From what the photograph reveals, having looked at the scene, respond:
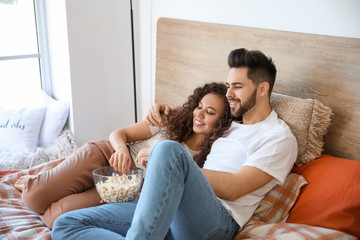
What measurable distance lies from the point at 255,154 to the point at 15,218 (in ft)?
3.72

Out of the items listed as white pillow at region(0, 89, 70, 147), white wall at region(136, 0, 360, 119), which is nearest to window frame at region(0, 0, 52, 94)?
white pillow at region(0, 89, 70, 147)

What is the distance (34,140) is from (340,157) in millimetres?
1918

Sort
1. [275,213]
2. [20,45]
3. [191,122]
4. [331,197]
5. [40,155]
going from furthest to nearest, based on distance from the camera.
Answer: [20,45], [40,155], [191,122], [275,213], [331,197]

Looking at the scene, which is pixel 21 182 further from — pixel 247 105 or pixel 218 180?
pixel 247 105

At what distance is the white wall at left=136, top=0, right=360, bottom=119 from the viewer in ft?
5.07

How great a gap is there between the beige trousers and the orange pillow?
97 centimetres

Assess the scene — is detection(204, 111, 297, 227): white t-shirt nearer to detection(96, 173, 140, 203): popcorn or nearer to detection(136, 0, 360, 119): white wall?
detection(96, 173, 140, 203): popcorn

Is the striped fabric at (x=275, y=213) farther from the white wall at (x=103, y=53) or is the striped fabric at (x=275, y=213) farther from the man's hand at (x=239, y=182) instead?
the white wall at (x=103, y=53)

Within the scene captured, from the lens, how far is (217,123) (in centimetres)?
175

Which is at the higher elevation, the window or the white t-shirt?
the window

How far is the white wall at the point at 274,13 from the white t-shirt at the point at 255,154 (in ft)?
1.52

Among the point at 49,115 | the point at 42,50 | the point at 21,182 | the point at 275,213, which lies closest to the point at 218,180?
the point at 275,213

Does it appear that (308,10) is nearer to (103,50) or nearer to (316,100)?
(316,100)

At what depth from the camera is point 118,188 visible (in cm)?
157
